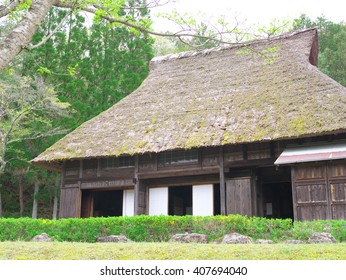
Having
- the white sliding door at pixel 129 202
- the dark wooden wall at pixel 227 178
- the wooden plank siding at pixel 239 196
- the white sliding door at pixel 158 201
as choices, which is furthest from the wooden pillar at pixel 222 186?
the white sliding door at pixel 129 202

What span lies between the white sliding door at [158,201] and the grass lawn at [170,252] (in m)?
6.98

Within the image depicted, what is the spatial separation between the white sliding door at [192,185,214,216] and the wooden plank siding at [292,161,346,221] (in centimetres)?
313

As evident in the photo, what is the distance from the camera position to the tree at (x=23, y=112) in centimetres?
1812

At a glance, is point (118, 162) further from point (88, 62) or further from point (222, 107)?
point (88, 62)

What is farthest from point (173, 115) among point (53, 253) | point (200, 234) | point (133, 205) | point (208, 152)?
point (53, 253)

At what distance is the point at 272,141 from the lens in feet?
41.1

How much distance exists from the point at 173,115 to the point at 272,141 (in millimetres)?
3733

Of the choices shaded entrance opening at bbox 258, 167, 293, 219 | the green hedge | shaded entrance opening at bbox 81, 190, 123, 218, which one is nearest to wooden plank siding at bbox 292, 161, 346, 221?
the green hedge

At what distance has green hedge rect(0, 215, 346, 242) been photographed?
9.37 meters

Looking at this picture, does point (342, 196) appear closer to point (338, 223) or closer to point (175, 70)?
point (338, 223)

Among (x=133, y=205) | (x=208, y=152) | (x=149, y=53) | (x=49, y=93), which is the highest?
(x=149, y=53)

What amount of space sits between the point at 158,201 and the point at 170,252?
7892 millimetres

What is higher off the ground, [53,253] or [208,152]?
[208,152]

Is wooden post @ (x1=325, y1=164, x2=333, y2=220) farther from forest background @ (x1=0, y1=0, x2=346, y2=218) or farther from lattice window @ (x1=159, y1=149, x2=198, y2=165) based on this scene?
forest background @ (x1=0, y1=0, x2=346, y2=218)
